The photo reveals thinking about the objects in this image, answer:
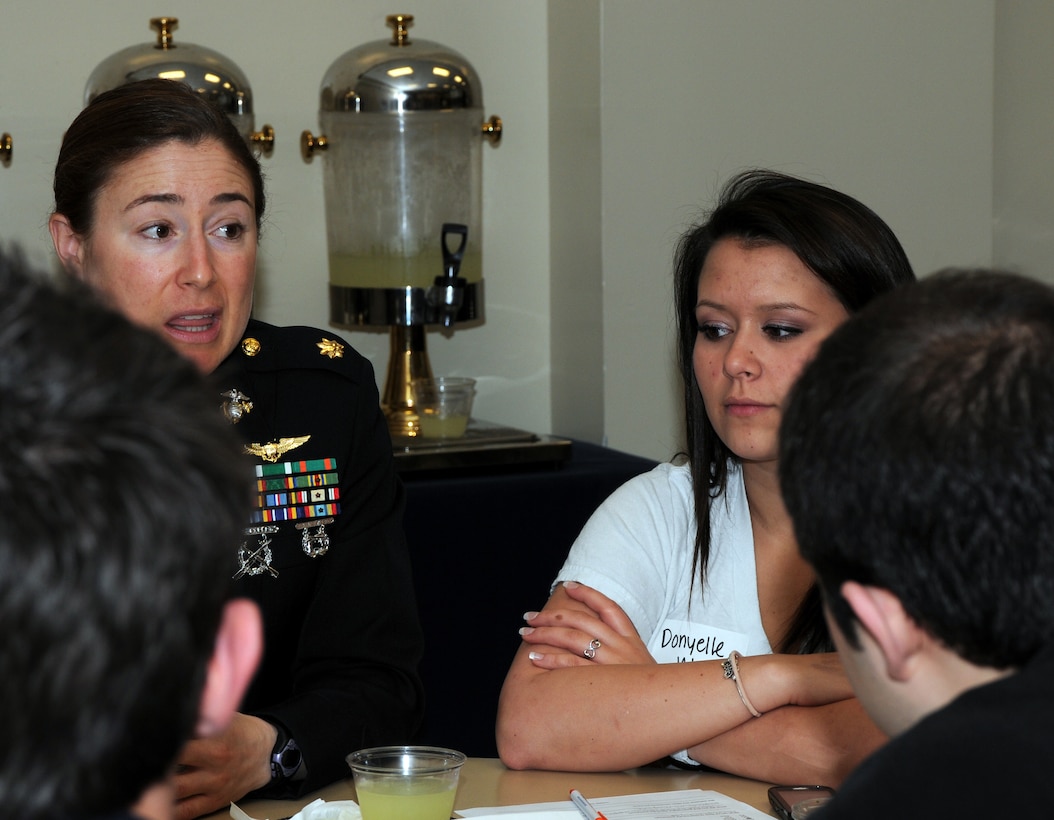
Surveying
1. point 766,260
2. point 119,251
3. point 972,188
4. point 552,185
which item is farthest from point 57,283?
point 972,188

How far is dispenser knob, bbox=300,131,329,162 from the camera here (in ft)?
8.77

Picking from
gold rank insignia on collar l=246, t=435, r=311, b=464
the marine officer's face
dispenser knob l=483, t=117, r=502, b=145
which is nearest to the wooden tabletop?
gold rank insignia on collar l=246, t=435, r=311, b=464

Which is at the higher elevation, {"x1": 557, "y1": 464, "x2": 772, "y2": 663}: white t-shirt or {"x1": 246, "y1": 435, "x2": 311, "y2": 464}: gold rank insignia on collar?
{"x1": 246, "y1": 435, "x2": 311, "y2": 464}: gold rank insignia on collar

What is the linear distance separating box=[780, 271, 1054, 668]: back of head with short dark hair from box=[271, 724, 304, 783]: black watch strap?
0.75 metres

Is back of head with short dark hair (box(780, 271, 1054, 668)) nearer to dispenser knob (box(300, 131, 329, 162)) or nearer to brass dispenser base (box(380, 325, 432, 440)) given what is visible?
brass dispenser base (box(380, 325, 432, 440))

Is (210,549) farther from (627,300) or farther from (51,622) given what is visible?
(627,300)

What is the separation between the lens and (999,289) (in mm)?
786

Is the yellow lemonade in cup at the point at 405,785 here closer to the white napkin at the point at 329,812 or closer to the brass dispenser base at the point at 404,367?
the white napkin at the point at 329,812

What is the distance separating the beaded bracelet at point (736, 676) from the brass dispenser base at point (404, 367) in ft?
4.31

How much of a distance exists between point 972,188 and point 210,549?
274 centimetres

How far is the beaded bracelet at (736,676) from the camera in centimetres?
140

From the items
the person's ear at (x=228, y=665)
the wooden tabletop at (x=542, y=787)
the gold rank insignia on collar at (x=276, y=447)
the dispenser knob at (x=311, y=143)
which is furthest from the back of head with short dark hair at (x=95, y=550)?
the dispenser knob at (x=311, y=143)

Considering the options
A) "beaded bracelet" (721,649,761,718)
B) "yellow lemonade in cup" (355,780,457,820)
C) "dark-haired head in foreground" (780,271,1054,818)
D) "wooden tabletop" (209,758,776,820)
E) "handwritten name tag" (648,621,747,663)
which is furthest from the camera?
"handwritten name tag" (648,621,747,663)

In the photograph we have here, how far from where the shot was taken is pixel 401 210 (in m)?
2.66
